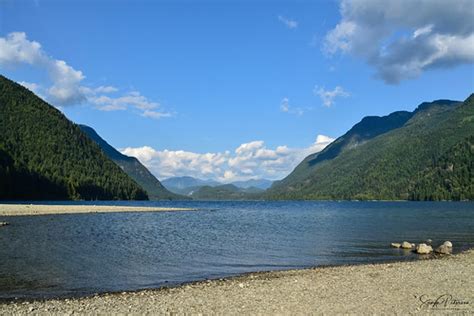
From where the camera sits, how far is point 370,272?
26.9 metres

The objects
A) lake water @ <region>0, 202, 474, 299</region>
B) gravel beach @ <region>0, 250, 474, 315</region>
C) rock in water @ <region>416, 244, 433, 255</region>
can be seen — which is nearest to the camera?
gravel beach @ <region>0, 250, 474, 315</region>

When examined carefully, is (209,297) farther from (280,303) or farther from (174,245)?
(174,245)

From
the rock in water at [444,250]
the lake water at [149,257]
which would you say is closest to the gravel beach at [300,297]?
the lake water at [149,257]

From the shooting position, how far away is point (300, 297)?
19406mm

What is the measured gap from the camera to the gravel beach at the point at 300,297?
16953 mm

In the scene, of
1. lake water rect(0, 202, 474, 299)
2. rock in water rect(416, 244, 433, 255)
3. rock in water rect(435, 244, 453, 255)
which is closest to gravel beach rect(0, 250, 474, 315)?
lake water rect(0, 202, 474, 299)

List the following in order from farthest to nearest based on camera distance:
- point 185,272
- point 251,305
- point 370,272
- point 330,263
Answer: point 330,263, point 185,272, point 370,272, point 251,305

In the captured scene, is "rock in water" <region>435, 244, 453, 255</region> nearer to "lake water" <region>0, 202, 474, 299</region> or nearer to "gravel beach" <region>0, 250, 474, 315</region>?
"lake water" <region>0, 202, 474, 299</region>

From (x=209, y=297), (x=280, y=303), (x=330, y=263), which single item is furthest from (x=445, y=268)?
(x=209, y=297)

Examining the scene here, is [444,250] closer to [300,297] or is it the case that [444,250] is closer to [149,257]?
[300,297]

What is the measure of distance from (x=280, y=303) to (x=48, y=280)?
46.1 feet

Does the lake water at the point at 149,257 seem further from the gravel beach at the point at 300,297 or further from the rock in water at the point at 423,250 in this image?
the gravel beach at the point at 300,297

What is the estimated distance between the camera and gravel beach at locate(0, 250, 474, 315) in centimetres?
1695

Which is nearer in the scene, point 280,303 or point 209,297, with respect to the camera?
point 280,303
